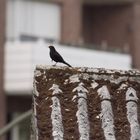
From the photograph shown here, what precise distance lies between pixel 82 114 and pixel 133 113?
399mm

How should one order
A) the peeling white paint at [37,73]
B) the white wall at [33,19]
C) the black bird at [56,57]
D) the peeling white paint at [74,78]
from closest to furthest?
the peeling white paint at [37,73] < the peeling white paint at [74,78] < the black bird at [56,57] < the white wall at [33,19]

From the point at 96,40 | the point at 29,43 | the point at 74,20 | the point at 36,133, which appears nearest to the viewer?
the point at 36,133

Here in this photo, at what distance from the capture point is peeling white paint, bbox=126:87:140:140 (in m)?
7.11

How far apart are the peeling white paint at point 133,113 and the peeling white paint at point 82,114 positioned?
1.06 ft

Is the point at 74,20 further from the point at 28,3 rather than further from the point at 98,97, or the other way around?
the point at 98,97

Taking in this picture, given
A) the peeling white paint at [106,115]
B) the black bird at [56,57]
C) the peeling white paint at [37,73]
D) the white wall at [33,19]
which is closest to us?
the peeling white paint at [106,115]

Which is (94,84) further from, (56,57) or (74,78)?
(56,57)

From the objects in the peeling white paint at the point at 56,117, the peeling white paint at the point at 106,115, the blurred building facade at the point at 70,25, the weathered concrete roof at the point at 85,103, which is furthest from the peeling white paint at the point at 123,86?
the blurred building facade at the point at 70,25

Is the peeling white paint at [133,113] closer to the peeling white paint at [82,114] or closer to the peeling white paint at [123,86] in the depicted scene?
the peeling white paint at [123,86]

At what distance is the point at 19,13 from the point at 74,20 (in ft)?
12.9

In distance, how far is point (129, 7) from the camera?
47.9m

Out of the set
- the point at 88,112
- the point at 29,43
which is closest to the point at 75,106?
the point at 88,112

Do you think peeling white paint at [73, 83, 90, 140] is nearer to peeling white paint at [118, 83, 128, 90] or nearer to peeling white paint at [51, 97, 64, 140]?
peeling white paint at [51, 97, 64, 140]

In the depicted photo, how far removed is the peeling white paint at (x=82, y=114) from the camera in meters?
7.03
